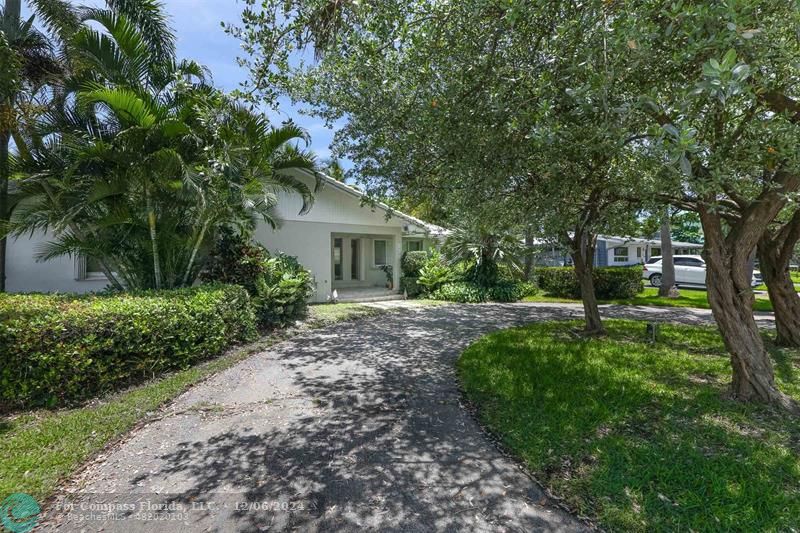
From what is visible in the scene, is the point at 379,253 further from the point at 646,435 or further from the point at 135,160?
the point at 646,435

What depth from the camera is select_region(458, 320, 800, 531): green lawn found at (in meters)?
2.80

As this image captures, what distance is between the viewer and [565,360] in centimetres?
658

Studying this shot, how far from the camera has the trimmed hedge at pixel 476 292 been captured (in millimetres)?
15055

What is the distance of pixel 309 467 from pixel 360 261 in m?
14.5

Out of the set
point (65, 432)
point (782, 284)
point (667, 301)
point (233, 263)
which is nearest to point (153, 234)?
point (233, 263)

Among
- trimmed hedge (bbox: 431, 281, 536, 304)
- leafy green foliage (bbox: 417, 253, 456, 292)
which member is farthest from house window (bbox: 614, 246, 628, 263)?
leafy green foliage (bbox: 417, 253, 456, 292)

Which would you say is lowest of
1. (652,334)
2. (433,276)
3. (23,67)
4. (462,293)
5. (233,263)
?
(652,334)

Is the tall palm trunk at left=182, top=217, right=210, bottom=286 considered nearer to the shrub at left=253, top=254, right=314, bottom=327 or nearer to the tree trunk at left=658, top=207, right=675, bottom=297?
the shrub at left=253, top=254, right=314, bottom=327

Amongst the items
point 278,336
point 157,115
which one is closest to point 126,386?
point 278,336

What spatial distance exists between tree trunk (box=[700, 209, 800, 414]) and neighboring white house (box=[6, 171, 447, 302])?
5.93 meters

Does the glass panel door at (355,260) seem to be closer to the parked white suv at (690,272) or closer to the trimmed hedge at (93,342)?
the trimmed hedge at (93,342)

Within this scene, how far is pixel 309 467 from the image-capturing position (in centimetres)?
346

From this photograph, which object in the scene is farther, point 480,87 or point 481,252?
point 481,252

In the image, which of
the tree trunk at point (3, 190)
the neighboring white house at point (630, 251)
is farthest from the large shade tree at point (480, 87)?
the neighboring white house at point (630, 251)
